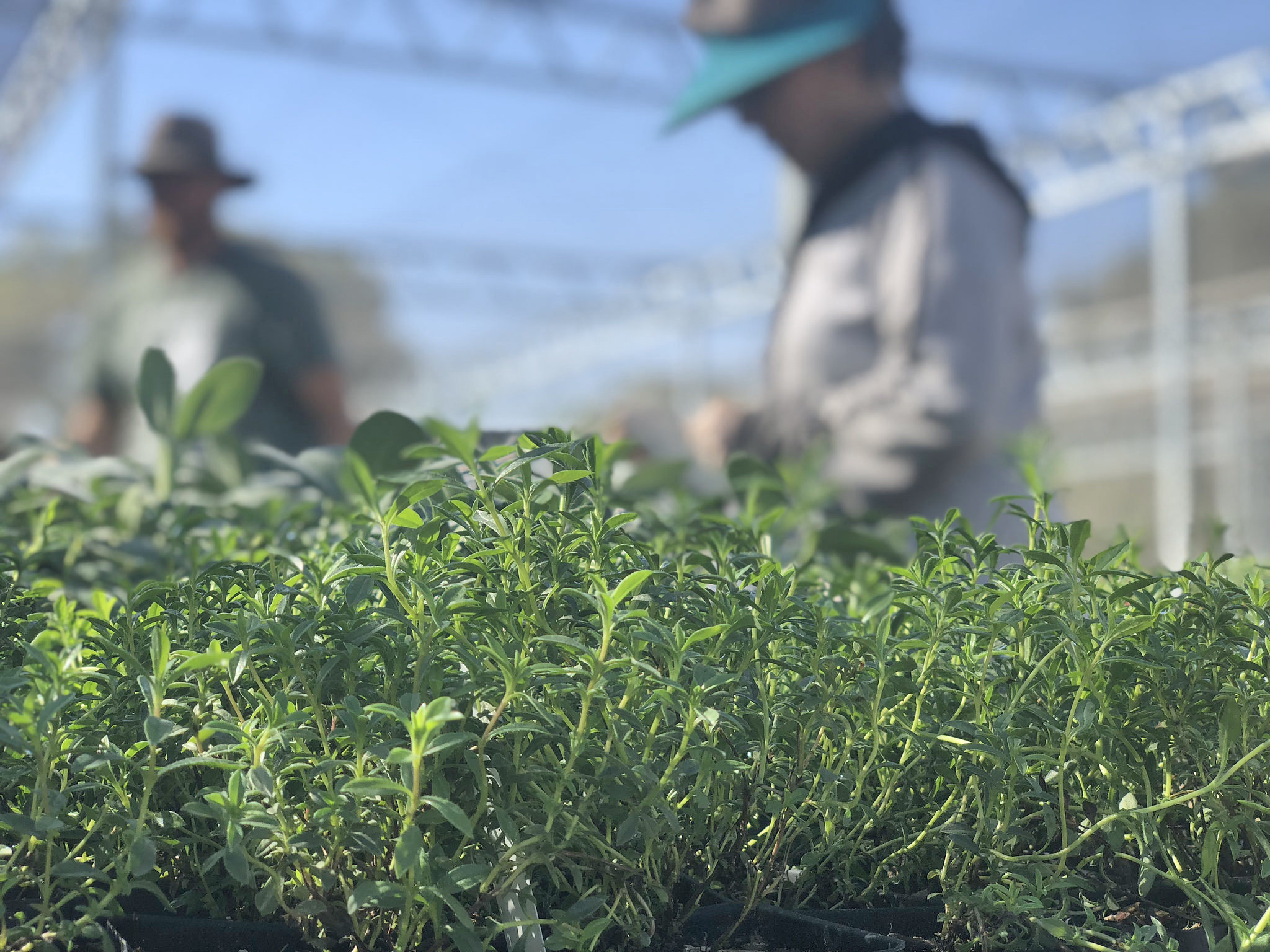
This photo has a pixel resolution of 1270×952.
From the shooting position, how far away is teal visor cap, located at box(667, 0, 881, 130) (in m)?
2.00

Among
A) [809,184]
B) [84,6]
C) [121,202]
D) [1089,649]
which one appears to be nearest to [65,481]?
Result: [1089,649]

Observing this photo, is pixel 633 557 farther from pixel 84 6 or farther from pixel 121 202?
pixel 84 6

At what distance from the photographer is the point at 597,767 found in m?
0.45

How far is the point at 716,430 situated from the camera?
200 centimetres

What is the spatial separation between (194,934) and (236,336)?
216 cm

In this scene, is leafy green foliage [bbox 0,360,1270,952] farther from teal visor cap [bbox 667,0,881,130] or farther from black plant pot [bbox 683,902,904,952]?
teal visor cap [bbox 667,0,881,130]

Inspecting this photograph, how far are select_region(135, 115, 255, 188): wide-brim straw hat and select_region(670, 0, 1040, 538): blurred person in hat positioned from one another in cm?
161

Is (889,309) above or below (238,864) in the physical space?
above

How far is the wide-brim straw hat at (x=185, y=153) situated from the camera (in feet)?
9.71

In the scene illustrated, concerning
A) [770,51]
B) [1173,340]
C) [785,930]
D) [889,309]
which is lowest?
[785,930]

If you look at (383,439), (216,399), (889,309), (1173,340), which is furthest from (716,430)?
(1173,340)

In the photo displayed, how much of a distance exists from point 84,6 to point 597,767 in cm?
807

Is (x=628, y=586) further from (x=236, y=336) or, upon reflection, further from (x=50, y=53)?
(x=50, y=53)

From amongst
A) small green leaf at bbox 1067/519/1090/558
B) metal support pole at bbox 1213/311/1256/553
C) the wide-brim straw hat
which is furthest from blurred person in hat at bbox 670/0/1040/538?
metal support pole at bbox 1213/311/1256/553
